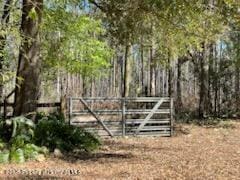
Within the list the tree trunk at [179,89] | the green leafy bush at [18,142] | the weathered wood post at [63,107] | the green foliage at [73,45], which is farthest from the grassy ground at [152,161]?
the tree trunk at [179,89]

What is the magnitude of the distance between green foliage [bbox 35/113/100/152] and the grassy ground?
45 cm

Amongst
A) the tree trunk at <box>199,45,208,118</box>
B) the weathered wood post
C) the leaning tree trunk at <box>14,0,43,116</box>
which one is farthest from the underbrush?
the tree trunk at <box>199,45,208,118</box>

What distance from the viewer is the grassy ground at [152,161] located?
29.6 ft

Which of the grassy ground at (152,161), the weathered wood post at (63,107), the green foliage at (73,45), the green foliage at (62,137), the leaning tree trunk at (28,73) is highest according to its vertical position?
the green foliage at (73,45)

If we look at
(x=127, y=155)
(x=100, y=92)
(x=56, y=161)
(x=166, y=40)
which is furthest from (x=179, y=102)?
(x=56, y=161)

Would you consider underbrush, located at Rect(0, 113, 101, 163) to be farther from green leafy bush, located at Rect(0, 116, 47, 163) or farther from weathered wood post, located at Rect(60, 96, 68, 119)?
weathered wood post, located at Rect(60, 96, 68, 119)

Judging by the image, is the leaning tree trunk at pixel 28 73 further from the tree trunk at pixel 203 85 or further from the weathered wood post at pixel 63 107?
the tree trunk at pixel 203 85

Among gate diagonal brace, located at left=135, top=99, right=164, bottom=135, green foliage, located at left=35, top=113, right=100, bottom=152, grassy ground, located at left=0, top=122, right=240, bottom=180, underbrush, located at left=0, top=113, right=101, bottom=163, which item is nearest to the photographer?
grassy ground, located at left=0, top=122, right=240, bottom=180

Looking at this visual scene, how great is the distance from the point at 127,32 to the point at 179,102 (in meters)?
13.2

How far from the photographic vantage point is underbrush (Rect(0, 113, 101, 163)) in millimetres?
10211

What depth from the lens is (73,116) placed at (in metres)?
15.1

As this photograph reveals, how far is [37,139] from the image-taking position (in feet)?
37.9

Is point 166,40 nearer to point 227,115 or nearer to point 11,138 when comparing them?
point 11,138

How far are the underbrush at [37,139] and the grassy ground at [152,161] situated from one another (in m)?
0.33
